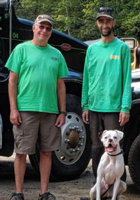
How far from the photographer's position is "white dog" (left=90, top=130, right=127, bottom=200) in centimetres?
492

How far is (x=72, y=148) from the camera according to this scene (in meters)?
6.90

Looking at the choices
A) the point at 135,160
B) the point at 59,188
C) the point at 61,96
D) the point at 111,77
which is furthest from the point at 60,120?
the point at 59,188

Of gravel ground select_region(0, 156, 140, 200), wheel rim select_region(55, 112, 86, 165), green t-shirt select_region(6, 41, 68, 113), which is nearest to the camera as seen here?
green t-shirt select_region(6, 41, 68, 113)

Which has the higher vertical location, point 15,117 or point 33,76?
point 33,76

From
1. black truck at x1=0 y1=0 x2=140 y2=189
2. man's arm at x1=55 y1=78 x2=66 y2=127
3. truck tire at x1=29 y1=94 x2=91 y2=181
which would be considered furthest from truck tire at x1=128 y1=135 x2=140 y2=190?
truck tire at x1=29 y1=94 x2=91 y2=181

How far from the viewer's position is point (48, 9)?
37.6m

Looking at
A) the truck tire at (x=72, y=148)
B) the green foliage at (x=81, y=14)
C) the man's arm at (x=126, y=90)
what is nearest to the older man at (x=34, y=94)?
the man's arm at (x=126, y=90)

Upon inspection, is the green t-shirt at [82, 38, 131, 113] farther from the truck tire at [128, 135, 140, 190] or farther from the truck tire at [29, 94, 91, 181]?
the truck tire at [29, 94, 91, 181]

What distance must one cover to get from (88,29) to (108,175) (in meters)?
28.4

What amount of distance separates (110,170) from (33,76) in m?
1.19

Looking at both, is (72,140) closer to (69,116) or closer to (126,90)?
(69,116)

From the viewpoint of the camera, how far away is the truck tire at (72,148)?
6.79 m

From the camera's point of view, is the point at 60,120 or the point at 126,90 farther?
the point at 60,120

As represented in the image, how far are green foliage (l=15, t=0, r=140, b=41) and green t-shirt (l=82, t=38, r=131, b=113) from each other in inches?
973
